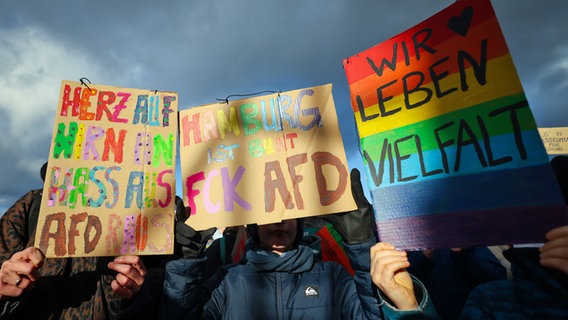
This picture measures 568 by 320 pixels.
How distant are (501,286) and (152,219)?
1.91m

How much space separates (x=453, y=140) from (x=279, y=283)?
1.37 metres

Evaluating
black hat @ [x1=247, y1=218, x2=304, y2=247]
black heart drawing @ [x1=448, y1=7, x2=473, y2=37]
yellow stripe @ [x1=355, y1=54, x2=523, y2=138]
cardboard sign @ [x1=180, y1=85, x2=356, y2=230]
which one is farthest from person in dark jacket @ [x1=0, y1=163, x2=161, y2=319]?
black heart drawing @ [x1=448, y1=7, x2=473, y2=37]

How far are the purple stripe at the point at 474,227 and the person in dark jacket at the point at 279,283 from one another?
0.37 m

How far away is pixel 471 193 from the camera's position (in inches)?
49.5

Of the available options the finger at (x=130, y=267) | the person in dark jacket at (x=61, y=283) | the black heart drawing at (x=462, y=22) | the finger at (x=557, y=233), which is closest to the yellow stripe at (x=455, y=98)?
the black heart drawing at (x=462, y=22)

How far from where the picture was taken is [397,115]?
150 cm

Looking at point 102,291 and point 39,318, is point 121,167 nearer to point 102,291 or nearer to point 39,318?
point 102,291

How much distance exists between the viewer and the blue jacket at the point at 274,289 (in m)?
1.75

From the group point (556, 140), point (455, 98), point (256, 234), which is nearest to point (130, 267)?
point (256, 234)

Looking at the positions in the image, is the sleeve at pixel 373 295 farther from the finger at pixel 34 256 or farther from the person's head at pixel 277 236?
the finger at pixel 34 256

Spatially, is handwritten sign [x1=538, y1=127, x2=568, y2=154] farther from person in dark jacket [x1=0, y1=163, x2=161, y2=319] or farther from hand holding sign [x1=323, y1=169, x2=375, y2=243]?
person in dark jacket [x1=0, y1=163, x2=161, y2=319]

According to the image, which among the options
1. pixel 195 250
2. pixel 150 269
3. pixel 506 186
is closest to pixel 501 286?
pixel 506 186

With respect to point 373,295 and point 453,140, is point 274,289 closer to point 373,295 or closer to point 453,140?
point 373,295

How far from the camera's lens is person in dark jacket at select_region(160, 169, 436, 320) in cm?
175
